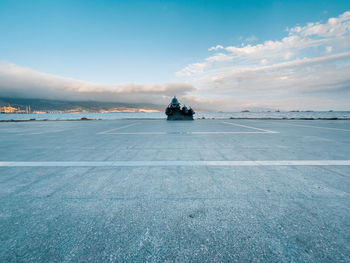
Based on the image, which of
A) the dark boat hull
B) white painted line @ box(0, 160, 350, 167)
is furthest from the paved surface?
the dark boat hull

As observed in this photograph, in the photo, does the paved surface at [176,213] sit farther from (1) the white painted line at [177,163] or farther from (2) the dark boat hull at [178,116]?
(2) the dark boat hull at [178,116]

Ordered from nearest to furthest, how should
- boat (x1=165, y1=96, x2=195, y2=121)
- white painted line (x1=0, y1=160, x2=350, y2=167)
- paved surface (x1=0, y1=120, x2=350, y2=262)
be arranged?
paved surface (x1=0, y1=120, x2=350, y2=262)
white painted line (x1=0, y1=160, x2=350, y2=167)
boat (x1=165, y1=96, x2=195, y2=121)

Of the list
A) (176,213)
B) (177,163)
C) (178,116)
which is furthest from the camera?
(178,116)

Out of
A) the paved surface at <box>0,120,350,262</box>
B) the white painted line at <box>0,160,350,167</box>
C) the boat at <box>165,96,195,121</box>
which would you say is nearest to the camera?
the paved surface at <box>0,120,350,262</box>

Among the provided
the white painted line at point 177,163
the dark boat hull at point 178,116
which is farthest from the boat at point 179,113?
the white painted line at point 177,163

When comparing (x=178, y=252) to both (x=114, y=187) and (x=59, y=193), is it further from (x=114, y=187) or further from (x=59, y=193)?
(x=59, y=193)

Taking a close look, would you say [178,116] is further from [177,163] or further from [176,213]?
[176,213]

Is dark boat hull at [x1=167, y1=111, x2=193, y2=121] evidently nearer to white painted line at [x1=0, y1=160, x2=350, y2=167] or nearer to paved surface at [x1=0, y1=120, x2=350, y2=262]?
white painted line at [x1=0, y1=160, x2=350, y2=167]

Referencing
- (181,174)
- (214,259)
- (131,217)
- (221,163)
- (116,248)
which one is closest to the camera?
(214,259)

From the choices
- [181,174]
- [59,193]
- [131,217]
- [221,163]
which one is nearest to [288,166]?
[221,163]

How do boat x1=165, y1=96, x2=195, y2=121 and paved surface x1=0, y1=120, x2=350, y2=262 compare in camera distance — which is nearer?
paved surface x1=0, y1=120, x2=350, y2=262

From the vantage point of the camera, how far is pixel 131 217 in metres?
2.01

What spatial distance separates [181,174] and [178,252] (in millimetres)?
1995

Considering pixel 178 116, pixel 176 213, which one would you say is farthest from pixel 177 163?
pixel 178 116
